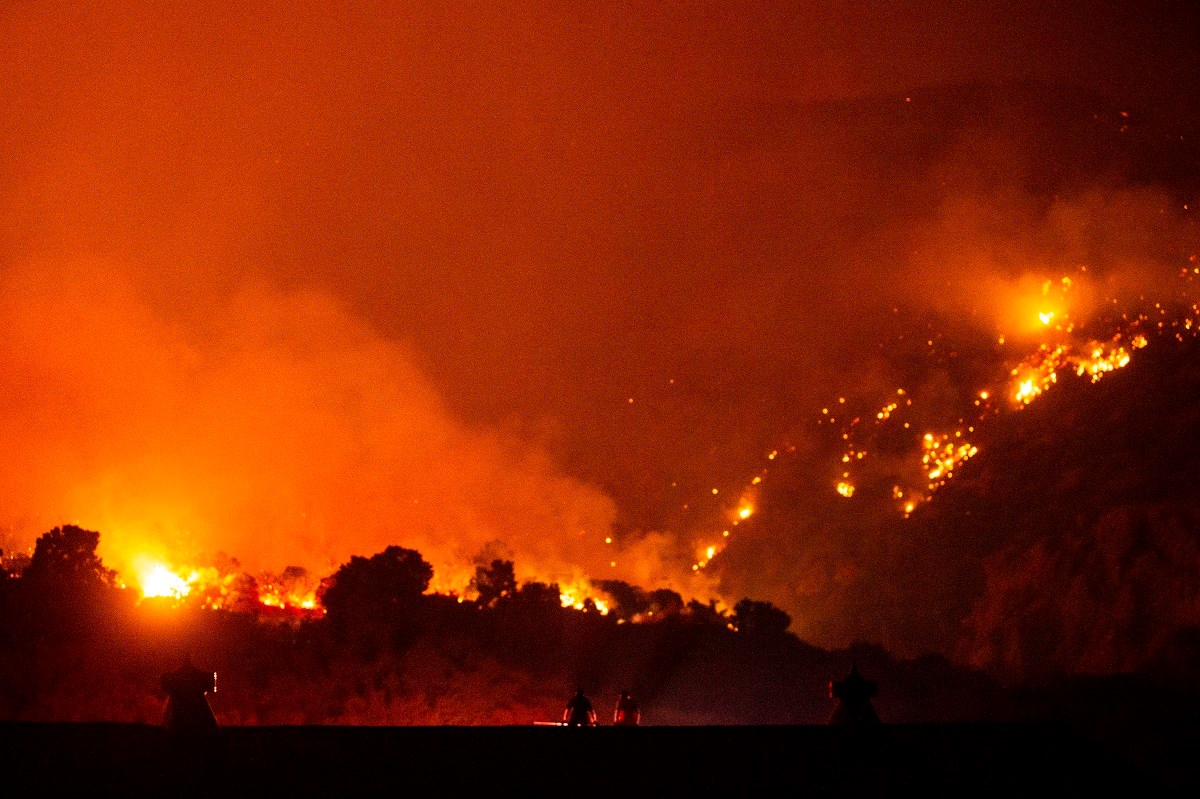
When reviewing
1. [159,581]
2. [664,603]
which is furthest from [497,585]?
[159,581]

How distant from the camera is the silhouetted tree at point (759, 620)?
93.0ft

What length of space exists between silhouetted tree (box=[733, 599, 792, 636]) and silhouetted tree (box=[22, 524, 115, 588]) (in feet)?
50.8

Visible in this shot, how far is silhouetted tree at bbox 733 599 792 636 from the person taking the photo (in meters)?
28.3

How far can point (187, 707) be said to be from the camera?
772cm

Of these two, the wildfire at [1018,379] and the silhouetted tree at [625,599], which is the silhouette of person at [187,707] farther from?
the wildfire at [1018,379]

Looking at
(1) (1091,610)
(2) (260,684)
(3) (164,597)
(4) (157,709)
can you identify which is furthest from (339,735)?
(1) (1091,610)

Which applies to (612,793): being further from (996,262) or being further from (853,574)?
(996,262)

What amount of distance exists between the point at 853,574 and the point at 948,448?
267 inches

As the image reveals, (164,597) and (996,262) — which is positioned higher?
(996,262)

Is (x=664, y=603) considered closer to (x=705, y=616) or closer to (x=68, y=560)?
(x=705, y=616)

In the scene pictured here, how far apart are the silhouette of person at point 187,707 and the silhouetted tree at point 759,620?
21634 millimetres

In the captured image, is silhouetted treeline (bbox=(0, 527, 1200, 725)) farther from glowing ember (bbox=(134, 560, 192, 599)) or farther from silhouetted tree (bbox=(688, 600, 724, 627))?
glowing ember (bbox=(134, 560, 192, 599))

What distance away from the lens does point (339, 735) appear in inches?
309

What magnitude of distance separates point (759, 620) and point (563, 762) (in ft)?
71.1
